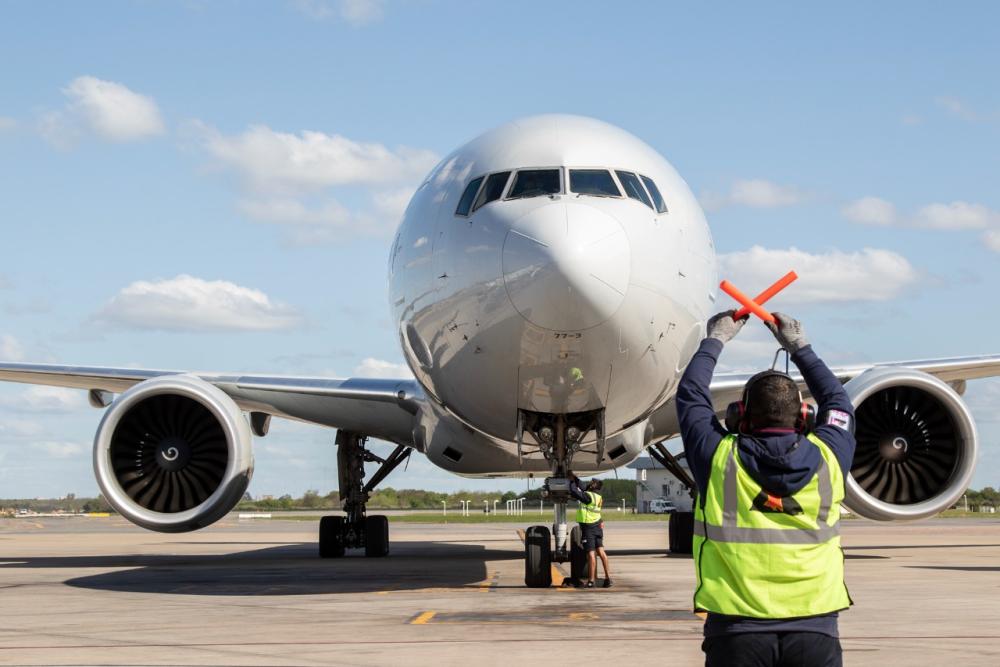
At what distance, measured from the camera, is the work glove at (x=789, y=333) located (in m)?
4.16

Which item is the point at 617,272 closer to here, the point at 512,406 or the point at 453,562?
the point at 512,406

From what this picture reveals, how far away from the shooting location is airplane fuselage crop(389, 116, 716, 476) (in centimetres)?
966

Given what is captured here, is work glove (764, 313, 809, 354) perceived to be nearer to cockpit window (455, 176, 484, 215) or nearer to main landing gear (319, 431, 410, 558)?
cockpit window (455, 176, 484, 215)

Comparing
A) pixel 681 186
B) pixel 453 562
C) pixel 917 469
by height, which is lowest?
pixel 453 562

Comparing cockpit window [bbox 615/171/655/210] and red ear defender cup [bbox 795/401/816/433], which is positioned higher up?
cockpit window [bbox 615/171/655/210]

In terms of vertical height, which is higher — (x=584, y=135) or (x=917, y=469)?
(x=584, y=135)

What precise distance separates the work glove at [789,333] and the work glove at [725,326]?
0.11m

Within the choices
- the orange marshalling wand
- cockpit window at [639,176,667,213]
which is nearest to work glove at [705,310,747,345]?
the orange marshalling wand

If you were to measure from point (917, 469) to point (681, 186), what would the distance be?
4.33m

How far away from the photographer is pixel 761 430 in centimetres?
376

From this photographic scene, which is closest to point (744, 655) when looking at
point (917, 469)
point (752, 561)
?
point (752, 561)

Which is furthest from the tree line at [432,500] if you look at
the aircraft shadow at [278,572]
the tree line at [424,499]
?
the aircraft shadow at [278,572]

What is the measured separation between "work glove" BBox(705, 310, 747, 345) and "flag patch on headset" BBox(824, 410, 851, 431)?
40 cm

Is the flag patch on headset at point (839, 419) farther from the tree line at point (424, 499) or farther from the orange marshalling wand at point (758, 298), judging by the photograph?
the tree line at point (424, 499)
